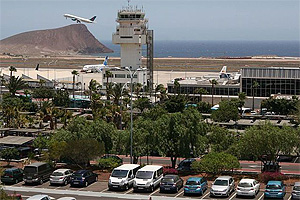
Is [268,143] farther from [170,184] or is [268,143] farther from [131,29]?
[131,29]

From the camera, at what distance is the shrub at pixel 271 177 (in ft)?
114

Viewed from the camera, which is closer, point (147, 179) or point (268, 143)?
point (147, 179)

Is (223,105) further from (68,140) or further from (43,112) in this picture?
(68,140)

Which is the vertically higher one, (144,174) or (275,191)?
(144,174)

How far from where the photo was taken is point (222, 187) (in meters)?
31.3

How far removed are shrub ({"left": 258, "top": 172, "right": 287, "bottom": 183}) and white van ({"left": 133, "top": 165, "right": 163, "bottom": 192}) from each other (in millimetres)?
6191

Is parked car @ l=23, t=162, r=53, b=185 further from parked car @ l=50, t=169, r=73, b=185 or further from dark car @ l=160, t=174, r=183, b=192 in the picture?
dark car @ l=160, t=174, r=183, b=192

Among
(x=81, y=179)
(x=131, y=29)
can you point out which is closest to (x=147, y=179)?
(x=81, y=179)

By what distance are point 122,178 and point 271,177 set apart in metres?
8.94

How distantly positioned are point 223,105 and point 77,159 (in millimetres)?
28591

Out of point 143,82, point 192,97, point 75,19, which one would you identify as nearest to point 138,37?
point 143,82

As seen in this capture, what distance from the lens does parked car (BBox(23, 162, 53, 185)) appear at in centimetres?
3484

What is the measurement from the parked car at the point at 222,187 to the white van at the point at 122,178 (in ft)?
16.3

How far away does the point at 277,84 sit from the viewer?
269 ft
